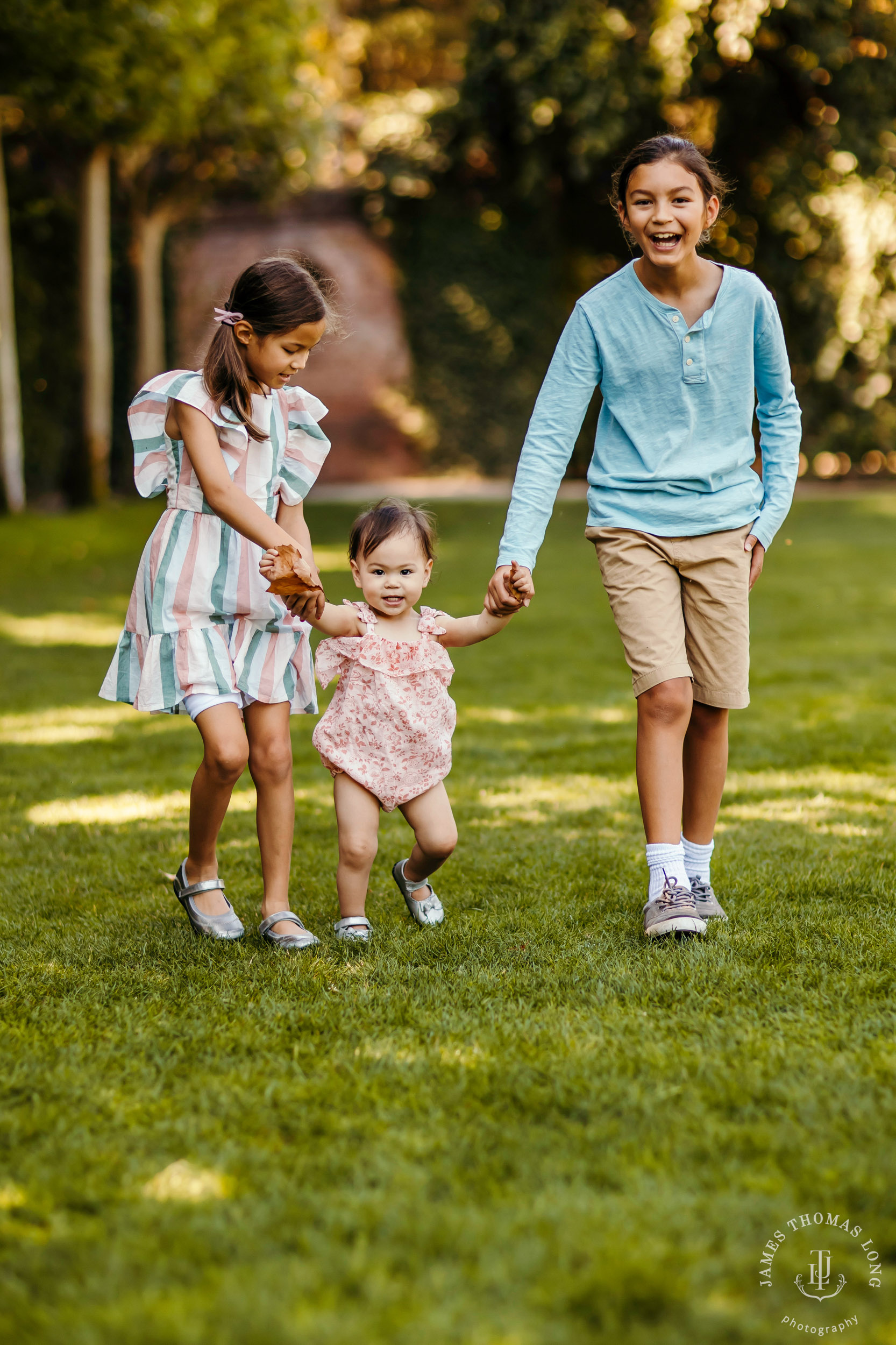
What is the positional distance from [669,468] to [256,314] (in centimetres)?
107

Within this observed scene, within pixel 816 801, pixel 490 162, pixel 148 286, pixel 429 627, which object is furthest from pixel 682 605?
pixel 490 162

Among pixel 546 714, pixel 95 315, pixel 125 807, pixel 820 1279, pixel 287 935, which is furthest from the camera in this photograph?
pixel 95 315

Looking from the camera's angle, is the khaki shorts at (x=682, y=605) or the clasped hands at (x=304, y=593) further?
the khaki shorts at (x=682, y=605)

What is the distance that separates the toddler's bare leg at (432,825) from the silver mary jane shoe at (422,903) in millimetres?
95

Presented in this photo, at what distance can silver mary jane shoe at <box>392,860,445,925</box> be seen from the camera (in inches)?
131

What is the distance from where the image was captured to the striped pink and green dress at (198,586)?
3113mm

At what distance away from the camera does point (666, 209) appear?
3.05m

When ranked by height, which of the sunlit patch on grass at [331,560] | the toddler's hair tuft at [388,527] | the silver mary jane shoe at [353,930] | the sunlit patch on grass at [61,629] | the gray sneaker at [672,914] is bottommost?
the sunlit patch on grass at [61,629]

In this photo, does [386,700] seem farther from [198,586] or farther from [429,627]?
[198,586]

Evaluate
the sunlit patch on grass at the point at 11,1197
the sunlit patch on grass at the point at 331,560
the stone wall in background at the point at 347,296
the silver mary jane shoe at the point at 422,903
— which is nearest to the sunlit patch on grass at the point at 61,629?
the sunlit patch on grass at the point at 331,560

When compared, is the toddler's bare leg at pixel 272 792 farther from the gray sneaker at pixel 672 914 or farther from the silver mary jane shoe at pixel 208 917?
the gray sneaker at pixel 672 914

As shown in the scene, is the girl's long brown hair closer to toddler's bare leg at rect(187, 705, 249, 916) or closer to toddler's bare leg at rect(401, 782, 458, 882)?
toddler's bare leg at rect(187, 705, 249, 916)

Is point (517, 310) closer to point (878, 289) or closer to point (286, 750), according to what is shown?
point (878, 289)

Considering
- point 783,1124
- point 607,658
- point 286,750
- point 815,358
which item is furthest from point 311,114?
point 783,1124
